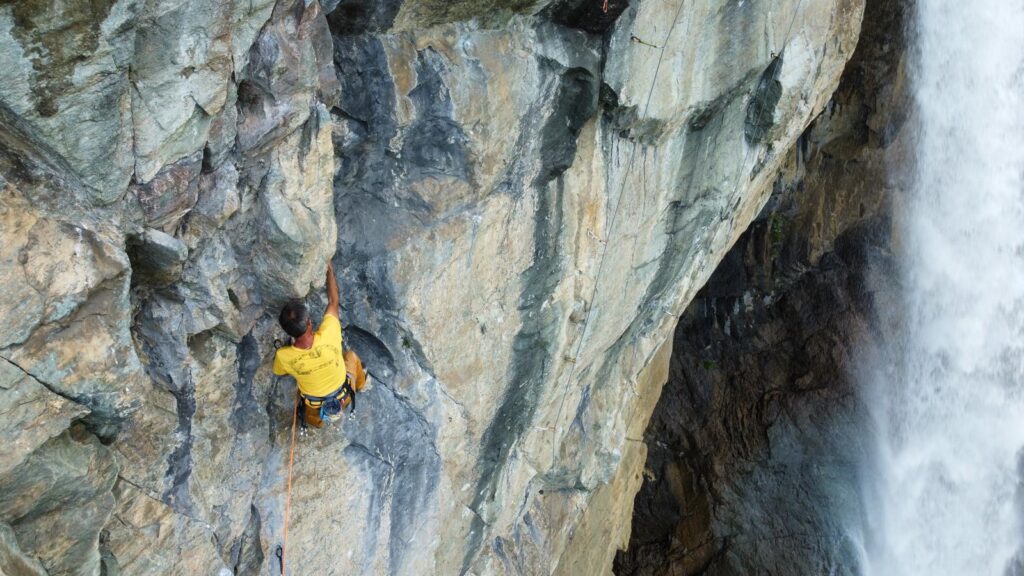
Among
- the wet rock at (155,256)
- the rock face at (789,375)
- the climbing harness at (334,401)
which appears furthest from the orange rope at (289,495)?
the rock face at (789,375)

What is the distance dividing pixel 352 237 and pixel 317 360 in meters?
1.09

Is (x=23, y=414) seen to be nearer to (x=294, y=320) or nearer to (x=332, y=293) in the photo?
(x=294, y=320)

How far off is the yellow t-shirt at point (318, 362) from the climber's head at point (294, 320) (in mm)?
154

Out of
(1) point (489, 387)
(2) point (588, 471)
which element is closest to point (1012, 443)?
(2) point (588, 471)

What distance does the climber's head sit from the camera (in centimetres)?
568

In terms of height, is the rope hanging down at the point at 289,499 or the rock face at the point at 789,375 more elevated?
the rock face at the point at 789,375

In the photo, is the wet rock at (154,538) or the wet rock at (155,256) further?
the wet rock at (154,538)

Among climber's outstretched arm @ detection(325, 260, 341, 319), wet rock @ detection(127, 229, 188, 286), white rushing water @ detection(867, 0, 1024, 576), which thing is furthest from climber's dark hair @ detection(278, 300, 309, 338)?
white rushing water @ detection(867, 0, 1024, 576)

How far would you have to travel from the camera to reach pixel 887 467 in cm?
1348

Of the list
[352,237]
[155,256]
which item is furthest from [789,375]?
[155,256]

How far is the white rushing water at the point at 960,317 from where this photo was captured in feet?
Answer: 38.3

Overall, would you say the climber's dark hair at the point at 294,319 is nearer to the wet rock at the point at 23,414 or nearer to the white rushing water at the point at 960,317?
the wet rock at the point at 23,414

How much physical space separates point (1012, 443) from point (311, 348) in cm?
1151

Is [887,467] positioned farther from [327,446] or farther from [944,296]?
[327,446]
